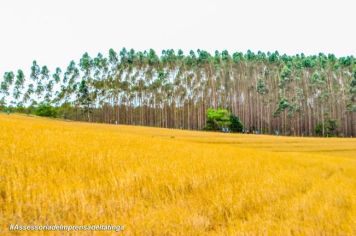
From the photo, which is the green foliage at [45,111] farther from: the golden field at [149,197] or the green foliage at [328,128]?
the golden field at [149,197]

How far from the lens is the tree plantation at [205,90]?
111188 millimetres

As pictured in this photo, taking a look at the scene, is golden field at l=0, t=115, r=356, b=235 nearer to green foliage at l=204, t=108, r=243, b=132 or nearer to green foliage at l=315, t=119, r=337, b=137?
green foliage at l=204, t=108, r=243, b=132

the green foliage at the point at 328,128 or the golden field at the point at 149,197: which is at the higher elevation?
the green foliage at the point at 328,128

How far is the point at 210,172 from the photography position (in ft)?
33.5

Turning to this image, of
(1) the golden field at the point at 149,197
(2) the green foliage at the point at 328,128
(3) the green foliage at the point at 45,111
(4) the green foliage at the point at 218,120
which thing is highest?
(3) the green foliage at the point at 45,111

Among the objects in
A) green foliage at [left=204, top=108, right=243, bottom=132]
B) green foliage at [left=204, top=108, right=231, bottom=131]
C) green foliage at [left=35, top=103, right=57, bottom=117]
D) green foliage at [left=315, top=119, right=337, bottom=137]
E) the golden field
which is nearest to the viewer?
the golden field

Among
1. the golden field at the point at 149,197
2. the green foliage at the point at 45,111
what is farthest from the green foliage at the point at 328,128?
the golden field at the point at 149,197

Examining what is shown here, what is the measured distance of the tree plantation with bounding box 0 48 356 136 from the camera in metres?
111

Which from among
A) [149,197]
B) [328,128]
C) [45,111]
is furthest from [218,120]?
[149,197]

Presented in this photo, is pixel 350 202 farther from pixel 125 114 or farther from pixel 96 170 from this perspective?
pixel 125 114

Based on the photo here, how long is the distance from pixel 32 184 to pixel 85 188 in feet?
2.86

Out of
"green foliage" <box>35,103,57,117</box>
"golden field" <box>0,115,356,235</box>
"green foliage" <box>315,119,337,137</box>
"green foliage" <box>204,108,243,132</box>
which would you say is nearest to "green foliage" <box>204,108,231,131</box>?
"green foliage" <box>204,108,243,132</box>

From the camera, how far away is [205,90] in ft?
383

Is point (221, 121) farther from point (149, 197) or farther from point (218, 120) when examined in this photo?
point (149, 197)
